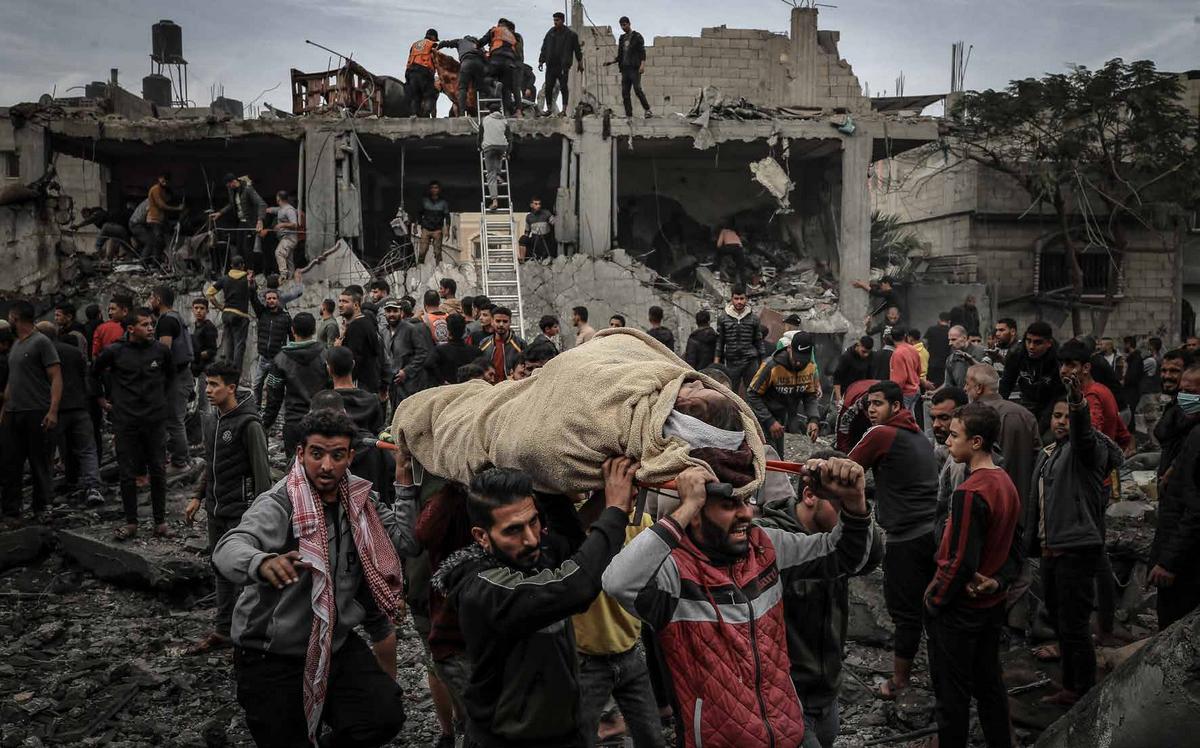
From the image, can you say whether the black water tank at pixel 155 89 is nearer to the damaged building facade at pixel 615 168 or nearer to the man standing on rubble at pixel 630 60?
the damaged building facade at pixel 615 168

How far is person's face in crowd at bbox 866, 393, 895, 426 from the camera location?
180 inches

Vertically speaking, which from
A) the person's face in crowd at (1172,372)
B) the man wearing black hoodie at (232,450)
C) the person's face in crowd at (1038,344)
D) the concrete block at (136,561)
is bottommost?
the concrete block at (136,561)

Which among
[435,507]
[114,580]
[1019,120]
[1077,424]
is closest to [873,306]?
[1019,120]

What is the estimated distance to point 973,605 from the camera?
376 cm

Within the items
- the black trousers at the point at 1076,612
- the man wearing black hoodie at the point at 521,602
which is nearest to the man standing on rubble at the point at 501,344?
the black trousers at the point at 1076,612

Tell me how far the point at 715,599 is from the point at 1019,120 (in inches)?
712

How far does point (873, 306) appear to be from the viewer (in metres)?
17.1

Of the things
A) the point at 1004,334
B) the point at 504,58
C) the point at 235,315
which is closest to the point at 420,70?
the point at 504,58

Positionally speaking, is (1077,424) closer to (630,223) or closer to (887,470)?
(887,470)

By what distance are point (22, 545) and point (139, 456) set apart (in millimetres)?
1126

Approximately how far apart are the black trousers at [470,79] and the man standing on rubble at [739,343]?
25.9 ft

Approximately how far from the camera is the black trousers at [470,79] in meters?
15.1

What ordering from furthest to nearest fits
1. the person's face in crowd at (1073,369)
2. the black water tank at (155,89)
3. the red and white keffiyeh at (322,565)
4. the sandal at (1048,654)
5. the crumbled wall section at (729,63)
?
the black water tank at (155,89), the crumbled wall section at (729,63), the sandal at (1048,654), the person's face in crowd at (1073,369), the red and white keffiyeh at (322,565)

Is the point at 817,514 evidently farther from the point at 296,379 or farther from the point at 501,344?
the point at 501,344
